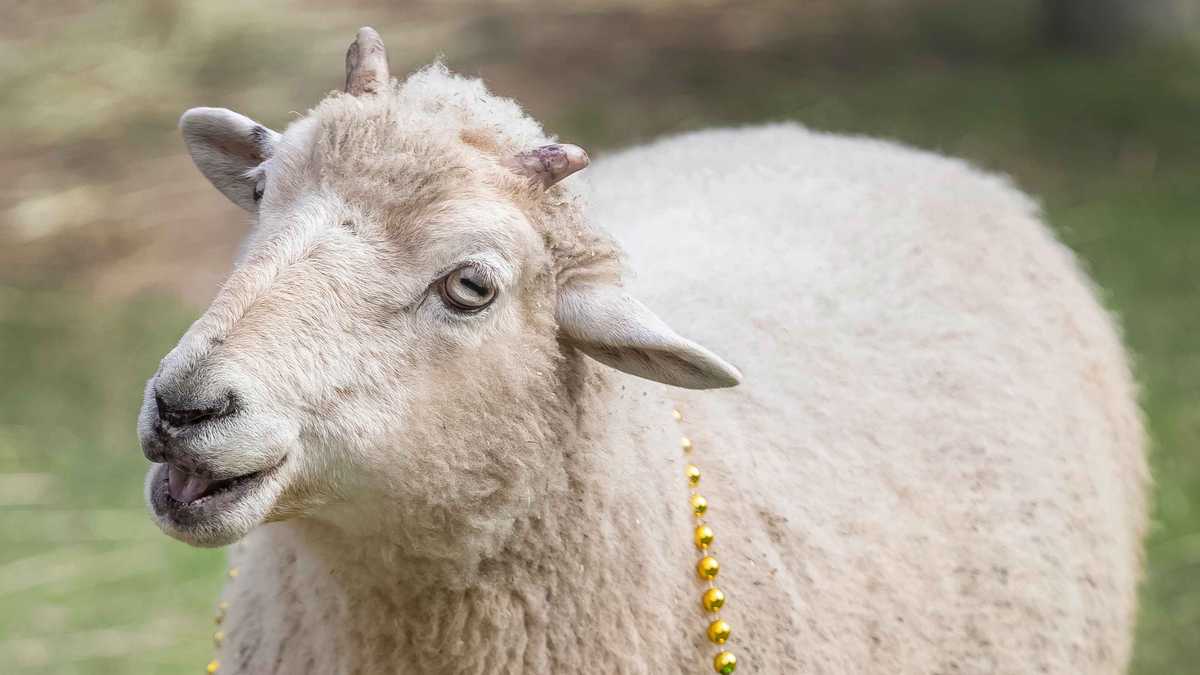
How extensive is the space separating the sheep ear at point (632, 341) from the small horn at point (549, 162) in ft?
0.66

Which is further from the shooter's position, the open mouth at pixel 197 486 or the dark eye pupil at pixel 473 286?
the dark eye pupil at pixel 473 286

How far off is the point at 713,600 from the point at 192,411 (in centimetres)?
107

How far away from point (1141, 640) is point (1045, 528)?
2.11 m

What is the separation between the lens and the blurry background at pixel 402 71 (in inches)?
216

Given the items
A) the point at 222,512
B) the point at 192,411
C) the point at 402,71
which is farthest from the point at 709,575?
the point at 402,71

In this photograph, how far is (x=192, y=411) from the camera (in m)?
2.09

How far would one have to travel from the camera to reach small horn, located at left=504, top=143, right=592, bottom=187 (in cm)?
241

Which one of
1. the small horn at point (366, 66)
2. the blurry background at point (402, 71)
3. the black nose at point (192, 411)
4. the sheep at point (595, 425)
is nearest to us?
the black nose at point (192, 411)

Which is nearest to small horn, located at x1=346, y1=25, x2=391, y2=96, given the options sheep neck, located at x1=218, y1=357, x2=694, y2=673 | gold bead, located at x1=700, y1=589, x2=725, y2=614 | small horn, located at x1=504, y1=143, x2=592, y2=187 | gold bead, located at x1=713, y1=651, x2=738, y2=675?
small horn, located at x1=504, y1=143, x2=592, y2=187

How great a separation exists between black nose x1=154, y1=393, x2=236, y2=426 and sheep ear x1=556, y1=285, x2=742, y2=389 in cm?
63

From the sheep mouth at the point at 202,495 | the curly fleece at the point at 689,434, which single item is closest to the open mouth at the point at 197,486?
the sheep mouth at the point at 202,495

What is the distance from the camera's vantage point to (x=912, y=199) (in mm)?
3910

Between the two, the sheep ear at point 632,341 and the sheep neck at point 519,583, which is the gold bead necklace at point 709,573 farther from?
the sheep ear at point 632,341

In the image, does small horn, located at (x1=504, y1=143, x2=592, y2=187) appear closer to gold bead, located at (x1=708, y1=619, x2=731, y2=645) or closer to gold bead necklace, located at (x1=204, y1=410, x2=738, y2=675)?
gold bead necklace, located at (x1=204, y1=410, x2=738, y2=675)
